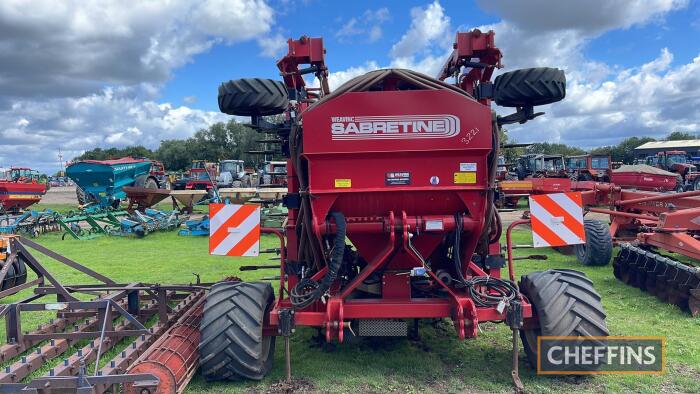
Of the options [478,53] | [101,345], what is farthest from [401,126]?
[101,345]

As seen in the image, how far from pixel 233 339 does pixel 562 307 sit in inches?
100

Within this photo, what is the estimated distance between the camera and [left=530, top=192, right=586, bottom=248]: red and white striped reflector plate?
4.18 metres

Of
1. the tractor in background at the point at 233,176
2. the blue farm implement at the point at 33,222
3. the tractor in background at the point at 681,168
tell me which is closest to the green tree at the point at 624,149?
the tractor in background at the point at 681,168

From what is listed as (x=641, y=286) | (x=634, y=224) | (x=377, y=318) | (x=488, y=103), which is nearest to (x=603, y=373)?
(x=377, y=318)

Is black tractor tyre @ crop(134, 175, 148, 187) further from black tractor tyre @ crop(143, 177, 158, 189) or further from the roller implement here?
the roller implement

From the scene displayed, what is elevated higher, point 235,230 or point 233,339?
point 235,230

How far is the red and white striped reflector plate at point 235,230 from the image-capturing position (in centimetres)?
427

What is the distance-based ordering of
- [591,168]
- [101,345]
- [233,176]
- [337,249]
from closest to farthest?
[101,345], [337,249], [591,168], [233,176]

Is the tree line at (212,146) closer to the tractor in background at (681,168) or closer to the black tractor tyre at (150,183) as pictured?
the black tractor tyre at (150,183)

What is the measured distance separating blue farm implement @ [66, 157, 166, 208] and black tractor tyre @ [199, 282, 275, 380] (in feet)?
52.0

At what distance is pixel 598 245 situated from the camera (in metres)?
7.95

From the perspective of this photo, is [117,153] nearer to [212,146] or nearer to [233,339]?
[212,146]

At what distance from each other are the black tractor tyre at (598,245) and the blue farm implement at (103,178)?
16.0 metres

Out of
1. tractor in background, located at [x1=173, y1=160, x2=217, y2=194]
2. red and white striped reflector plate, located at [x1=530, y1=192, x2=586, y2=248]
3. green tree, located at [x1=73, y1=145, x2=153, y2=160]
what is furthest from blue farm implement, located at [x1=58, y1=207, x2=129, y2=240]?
green tree, located at [x1=73, y1=145, x2=153, y2=160]
